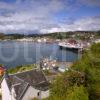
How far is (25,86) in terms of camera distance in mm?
21125

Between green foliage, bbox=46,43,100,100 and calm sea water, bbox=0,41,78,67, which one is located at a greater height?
green foliage, bbox=46,43,100,100

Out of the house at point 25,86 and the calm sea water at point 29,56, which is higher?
the house at point 25,86

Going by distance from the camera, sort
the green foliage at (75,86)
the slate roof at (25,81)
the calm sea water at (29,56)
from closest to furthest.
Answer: the green foliage at (75,86), the slate roof at (25,81), the calm sea water at (29,56)

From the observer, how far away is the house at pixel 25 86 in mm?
20938

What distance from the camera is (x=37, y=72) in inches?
941

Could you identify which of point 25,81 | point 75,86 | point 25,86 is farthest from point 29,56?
point 75,86

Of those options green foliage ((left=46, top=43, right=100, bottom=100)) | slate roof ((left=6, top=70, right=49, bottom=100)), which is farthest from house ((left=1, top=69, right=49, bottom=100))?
green foliage ((left=46, top=43, right=100, bottom=100))

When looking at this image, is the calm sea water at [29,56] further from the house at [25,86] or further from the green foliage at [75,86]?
the green foliage at [75,86]

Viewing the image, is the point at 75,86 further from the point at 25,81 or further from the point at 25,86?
the point at 25,81

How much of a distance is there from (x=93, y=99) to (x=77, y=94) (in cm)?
562

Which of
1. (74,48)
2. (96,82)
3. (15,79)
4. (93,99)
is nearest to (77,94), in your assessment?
(93,99)

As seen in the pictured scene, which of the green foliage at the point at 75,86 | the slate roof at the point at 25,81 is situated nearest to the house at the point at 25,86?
the slate roof at the point at 25,81

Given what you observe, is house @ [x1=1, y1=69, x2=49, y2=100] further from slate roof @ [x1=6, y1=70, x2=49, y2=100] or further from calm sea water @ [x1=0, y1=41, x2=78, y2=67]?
calm sea water @ [x1=0, y1=41, x2=78, y2=67]

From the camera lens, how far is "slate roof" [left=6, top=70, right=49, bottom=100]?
20.9 metres
